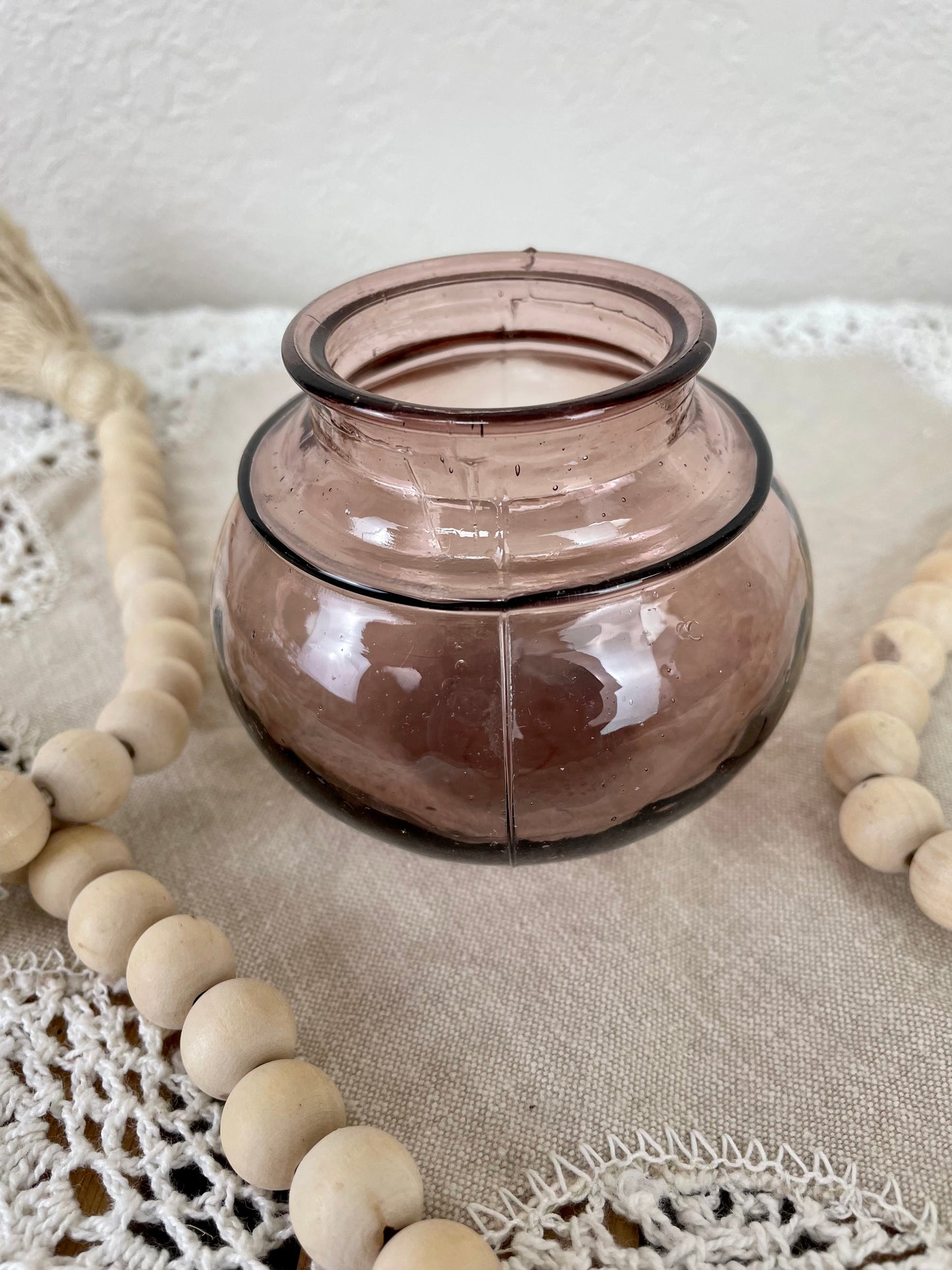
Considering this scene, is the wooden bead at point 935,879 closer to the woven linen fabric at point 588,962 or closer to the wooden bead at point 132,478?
the woven linen fabric at point 588,962

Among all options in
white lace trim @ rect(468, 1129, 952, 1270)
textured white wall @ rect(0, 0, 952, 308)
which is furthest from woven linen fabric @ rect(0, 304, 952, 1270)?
textured white wall @ rect(0, 0, 952, 308)

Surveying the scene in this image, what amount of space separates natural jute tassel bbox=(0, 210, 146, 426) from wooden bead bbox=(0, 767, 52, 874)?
39 centimetres

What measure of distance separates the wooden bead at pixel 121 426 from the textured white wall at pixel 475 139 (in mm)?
245

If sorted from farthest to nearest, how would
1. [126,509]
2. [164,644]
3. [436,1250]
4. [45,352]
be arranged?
[45,352], [126,509], [164,644], [436,1250]

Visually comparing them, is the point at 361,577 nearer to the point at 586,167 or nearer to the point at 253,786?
the point at 253,786

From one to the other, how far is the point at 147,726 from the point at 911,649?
36cm

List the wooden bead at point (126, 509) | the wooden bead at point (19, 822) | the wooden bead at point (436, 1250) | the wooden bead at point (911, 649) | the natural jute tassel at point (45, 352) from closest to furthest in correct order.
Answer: the wooden bead at point (436, 1250), the wooden bead at point (19, 822), the wooden bead at point (911, 649), the wooden bead at point (126, 509), the natural jute tassel at point (45, 352)

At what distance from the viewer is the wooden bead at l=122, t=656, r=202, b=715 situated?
1.55 feet

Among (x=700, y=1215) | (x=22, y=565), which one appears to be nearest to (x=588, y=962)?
(x=700, y=1215)

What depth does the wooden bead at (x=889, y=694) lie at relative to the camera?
454mm

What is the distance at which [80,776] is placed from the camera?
1.33 ft

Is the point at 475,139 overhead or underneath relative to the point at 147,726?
overhead

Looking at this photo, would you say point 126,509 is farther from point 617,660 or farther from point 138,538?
point 617,660

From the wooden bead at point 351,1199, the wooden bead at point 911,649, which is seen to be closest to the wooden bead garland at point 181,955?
the wooden bead at point 351,1199
